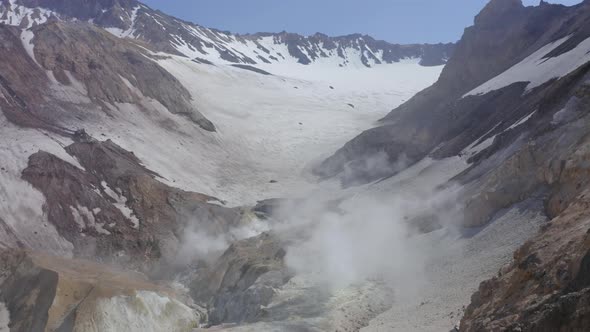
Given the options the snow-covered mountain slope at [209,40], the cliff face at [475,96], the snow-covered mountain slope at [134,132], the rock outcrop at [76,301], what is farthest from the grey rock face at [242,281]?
the snow-covered mountain slope at [209,40]

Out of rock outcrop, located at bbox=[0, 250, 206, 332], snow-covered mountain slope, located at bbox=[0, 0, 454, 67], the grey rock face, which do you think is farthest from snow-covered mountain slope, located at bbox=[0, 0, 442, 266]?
snow-covered mountain slope, located at bbox=[0, 0, 454, 67]

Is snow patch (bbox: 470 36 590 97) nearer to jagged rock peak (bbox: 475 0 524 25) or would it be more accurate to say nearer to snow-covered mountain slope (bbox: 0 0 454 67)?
jagged rock peak (bbox: 475 0 524 25)

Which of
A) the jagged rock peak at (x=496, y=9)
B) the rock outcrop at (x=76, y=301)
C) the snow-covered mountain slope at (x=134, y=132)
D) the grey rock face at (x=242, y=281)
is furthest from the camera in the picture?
the jagged rock peak at (x=496, y=9)

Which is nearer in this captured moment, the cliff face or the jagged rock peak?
the cliff face

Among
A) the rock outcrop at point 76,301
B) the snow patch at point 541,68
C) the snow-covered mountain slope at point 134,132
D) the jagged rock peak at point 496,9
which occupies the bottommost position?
the rock outcrop at point 76,301

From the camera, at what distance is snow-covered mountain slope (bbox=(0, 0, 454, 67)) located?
433 feet

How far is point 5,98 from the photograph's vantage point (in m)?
→ 42.7

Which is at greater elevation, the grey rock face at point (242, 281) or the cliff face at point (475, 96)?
the cliff face at point (475, 96)

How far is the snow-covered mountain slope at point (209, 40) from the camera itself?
132 m

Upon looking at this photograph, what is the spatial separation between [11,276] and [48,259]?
7.02 feet

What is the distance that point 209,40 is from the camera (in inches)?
5600

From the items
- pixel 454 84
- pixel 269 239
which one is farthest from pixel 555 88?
pixel 454 84

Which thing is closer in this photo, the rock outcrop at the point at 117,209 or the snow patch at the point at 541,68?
the rock outcrop at the point at 117,209

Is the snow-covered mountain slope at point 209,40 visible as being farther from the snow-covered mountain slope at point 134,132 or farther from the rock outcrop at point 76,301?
the rock outcrop at point 76,301
